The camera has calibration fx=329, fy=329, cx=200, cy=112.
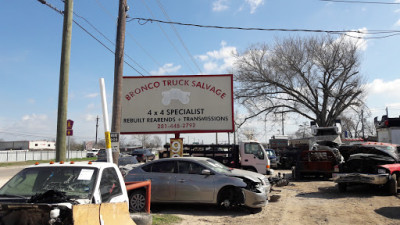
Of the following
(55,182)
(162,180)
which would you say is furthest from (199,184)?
(55,182)

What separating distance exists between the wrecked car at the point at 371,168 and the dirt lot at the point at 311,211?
522 millimetres

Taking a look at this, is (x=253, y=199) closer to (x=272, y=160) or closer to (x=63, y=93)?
(x=63, y=93)

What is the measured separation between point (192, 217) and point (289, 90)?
999 inches

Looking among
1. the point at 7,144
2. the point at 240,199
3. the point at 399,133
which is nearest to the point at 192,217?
the point at 240,199

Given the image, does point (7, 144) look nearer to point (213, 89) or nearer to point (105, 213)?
point (213, 89)

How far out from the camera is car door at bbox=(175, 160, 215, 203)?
9008 mm

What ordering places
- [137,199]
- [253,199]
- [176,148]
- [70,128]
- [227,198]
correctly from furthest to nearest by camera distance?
[176,148]
[70,128]
[227,198]
[137,199]
[253,199]

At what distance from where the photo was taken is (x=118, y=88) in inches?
383

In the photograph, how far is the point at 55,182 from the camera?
4957 millimetres

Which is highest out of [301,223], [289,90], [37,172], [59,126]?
[289,90]

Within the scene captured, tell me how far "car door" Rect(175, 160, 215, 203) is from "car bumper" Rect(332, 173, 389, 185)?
5.76 meters

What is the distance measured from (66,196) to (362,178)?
10508 mm

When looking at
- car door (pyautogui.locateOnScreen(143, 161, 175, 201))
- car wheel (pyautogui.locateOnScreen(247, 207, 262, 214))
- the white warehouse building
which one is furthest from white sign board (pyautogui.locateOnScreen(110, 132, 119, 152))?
the white warehouse building

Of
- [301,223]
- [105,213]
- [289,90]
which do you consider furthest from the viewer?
[289,90]
